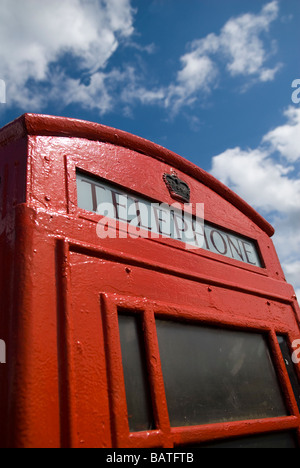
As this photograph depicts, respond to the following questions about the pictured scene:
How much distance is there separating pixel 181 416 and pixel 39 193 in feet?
3.53

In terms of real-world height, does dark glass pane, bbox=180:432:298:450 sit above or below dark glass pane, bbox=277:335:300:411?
below

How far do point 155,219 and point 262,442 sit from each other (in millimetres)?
1188

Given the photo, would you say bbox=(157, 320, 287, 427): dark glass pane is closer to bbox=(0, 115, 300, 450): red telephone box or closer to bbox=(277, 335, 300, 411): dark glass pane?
bbox=(0, 115, 300, 450): red telephone box

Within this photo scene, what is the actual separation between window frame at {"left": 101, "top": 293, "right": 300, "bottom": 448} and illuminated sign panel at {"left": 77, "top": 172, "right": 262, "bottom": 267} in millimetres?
363

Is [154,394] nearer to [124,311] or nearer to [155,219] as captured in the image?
[124,311]

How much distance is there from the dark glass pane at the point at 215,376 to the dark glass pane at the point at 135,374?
0.11 meters

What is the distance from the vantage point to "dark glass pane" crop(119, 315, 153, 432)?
4.50 ft

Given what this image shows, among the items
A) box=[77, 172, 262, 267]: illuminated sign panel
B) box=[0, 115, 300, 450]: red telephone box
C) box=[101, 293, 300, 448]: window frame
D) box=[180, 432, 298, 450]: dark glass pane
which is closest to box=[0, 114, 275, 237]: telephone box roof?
box=[0, 115, 300, 450]: red telephone box

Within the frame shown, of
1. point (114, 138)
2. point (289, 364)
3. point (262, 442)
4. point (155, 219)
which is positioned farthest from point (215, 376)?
point (114, 138)

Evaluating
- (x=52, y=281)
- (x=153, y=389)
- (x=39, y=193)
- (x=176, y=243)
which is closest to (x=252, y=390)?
(x=153, y=389)

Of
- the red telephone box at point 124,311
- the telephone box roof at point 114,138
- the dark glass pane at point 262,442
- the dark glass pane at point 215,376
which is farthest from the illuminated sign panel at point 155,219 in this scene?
the dark glass pane at point 262,442

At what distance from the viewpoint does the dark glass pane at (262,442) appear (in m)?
1.55

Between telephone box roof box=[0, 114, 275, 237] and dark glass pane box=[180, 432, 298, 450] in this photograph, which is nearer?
dark glass pane box=[180, 432, 298, 450]

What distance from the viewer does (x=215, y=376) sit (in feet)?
5.63
